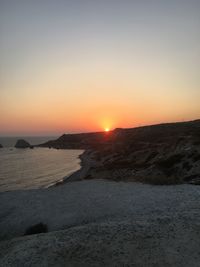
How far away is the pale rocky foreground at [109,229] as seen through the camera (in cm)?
1947

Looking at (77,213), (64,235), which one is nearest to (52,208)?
(77,213)

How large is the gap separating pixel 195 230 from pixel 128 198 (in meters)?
12.8

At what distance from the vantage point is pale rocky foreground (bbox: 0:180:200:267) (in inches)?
766

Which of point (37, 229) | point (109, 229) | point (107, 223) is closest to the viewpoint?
point (109, 229)

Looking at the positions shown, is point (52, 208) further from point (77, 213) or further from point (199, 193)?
point (199, 193)

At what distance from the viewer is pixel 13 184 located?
6206cm

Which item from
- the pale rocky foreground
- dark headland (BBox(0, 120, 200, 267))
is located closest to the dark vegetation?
dark headland (BBox(0, 120, 200, 267))

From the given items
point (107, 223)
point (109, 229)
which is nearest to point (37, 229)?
point (107, 223)

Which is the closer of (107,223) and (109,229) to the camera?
(109,229)

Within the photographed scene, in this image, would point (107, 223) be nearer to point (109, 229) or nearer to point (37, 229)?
point (109, 229)

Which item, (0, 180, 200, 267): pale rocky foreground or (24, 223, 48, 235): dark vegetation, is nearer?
(0, 180, 200, 267): pale rocky foreground

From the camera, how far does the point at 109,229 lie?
23.4 metres

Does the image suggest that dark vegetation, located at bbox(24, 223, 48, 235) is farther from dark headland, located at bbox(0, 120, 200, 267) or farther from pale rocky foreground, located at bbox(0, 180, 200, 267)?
pale rocky foreground, located at bbox(0, 180, 200, 267)

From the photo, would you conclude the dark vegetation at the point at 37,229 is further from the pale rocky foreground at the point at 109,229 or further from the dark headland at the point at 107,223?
the pale rocky foreground at the point at 109,229
